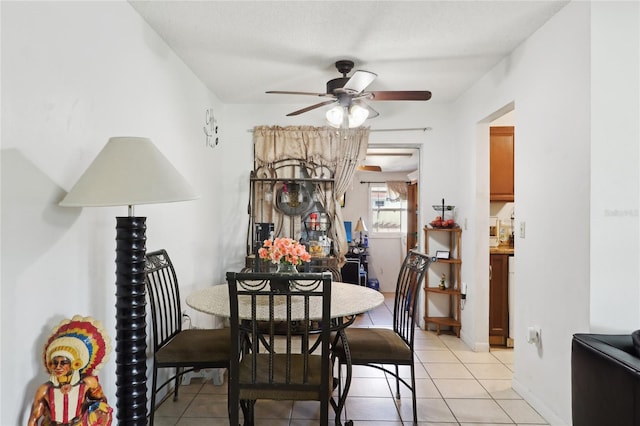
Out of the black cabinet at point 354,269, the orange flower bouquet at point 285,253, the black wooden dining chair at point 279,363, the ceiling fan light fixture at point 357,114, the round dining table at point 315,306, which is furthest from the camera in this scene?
the black cabinet at point 354,269

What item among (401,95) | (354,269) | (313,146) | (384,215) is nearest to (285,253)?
(401,95)

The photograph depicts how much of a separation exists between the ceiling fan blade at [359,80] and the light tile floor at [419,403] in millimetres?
2258

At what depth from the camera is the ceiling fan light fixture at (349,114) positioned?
3088mm

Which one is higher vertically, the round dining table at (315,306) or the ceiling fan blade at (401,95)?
the ceiling fan blade at (401,95)

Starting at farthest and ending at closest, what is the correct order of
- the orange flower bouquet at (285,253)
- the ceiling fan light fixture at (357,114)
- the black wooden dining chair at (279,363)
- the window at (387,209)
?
the window at (387,209), the ceiling fan light fixture at (357,114), the orange flower bouquet at (285,253), the black wooden dining chair at (279,363)

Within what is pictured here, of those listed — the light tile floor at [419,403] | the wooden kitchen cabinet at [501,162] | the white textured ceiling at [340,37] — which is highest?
the white textured ceiling at [340,37]

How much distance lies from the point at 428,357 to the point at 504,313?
2.90ft

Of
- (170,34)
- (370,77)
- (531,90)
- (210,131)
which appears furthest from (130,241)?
(531,90)

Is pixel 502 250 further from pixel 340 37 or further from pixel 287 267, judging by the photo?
pixel 340 37

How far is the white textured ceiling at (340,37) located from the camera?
86.4 inches

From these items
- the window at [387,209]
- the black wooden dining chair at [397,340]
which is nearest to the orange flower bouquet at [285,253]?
the black wooden dining chair at [397,340]

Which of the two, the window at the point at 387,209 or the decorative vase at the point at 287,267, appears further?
the window at the point at 387,209

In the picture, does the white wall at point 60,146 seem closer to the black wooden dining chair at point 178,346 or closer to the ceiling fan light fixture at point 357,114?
the black wooden dining chair at point 178,346

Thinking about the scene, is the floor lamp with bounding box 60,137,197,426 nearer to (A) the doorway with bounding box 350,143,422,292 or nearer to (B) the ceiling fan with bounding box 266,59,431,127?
(B) the ceiling fan with bounding box 266,59,431,127
